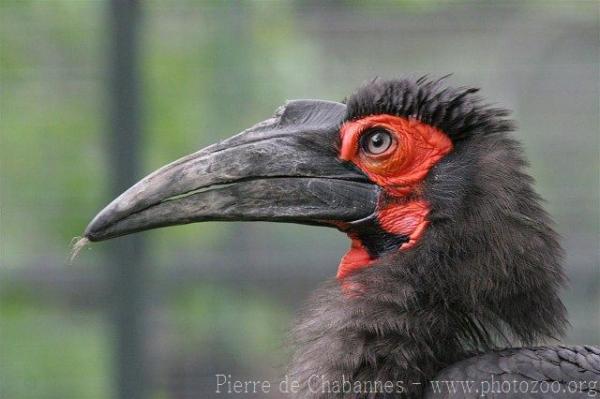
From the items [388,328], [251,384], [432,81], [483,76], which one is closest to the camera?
[388,328]

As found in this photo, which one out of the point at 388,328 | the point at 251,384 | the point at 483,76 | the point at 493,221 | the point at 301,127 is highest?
the point at 483,76

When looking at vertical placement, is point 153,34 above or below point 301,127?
above

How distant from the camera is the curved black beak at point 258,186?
2600mm

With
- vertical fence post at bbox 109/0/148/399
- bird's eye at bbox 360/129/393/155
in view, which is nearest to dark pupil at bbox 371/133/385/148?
bird's eye at bbox 360/129/393/155

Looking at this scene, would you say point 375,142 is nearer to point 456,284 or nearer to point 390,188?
point 390,188

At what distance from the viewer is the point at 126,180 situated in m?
4.43

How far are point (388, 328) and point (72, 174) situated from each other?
8.19ft

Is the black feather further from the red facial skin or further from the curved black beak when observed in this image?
the curved black beak

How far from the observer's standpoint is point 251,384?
4508mm

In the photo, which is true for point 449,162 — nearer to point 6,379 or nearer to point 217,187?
point 217,187

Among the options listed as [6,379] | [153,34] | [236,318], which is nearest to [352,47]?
[153,34]

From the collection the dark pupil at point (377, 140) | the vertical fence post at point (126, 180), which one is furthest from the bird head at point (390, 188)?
the vertical fence post at point (126, 180)

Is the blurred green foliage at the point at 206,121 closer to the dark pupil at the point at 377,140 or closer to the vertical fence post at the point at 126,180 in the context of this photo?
the vertical fence post at the point at 126,180

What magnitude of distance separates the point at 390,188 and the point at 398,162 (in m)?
0.07
